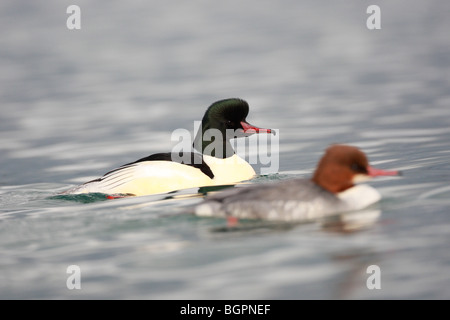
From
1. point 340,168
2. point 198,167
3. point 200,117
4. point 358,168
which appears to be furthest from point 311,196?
point 200,117

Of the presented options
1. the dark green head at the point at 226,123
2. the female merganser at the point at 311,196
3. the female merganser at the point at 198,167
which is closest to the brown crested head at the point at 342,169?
the female merganser at the point at 311,196

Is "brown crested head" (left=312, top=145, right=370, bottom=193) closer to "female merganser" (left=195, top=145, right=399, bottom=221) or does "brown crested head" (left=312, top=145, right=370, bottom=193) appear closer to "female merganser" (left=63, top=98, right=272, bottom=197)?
"female merganser" (left=195, top=145, right=399, bottom=221)

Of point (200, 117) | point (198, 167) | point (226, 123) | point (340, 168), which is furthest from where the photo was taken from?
point (200, 117)

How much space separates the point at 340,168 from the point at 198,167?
3082mm

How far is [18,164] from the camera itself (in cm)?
1378

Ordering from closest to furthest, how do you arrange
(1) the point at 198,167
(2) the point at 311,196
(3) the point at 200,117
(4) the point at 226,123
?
(2) the point at 311,196, (1) the point at 198,167, (4) the point at 226,123, (3) the point at 200,117

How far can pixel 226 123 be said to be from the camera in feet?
36.1

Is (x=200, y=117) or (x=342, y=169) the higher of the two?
(x=200, y=117)

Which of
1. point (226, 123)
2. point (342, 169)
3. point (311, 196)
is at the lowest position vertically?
point (311, 196)

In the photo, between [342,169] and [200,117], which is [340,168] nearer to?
[342,169]

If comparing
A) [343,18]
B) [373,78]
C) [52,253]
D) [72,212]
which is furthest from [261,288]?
[343,18]

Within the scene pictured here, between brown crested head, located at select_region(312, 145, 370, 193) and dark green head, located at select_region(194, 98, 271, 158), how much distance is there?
2.94 metres

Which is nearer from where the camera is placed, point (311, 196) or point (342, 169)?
point (311, 196)

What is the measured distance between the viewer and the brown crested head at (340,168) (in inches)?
312
